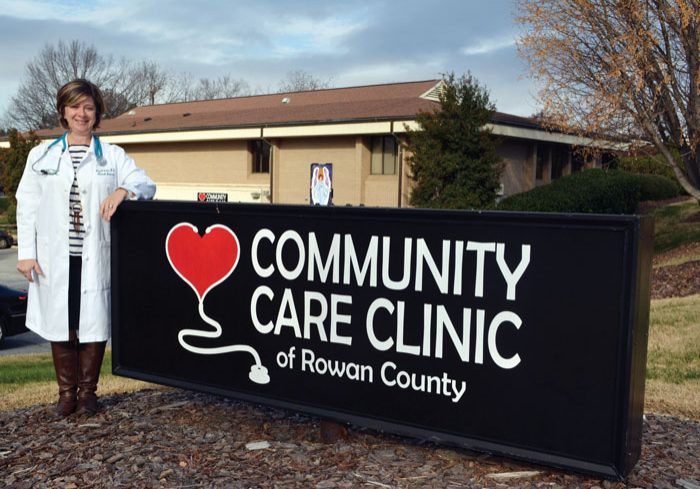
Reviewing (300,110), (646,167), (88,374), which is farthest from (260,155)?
(88,374)

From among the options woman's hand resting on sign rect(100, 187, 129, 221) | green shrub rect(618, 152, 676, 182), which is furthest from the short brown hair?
green shrub rect(618, 152, 676, 182)

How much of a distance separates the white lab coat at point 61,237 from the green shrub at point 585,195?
62.8 feet

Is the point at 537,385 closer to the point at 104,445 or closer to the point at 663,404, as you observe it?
the point at 104,445

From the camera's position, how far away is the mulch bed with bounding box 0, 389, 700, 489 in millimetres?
3627

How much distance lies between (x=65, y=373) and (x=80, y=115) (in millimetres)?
1639

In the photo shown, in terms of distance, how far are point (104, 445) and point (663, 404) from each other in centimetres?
410

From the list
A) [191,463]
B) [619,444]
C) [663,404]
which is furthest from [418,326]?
[663,404]

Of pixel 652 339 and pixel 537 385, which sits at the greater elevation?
pixel 537 385

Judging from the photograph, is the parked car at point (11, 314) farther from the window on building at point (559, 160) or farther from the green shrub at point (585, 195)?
the window on building at point (559, 160)

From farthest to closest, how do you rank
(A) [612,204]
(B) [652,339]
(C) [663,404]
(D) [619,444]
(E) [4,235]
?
(E) [4,235] < (A) [612,204] < (B) [652,339] < (C) [663,404] < (D) [619,444]

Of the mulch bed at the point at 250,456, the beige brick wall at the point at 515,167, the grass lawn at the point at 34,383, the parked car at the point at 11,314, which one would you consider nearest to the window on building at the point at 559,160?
the beige brick wall at the point at 515,167

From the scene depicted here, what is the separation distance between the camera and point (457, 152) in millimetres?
24531

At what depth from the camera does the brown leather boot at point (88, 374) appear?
479 centimetres

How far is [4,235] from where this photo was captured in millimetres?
34438
